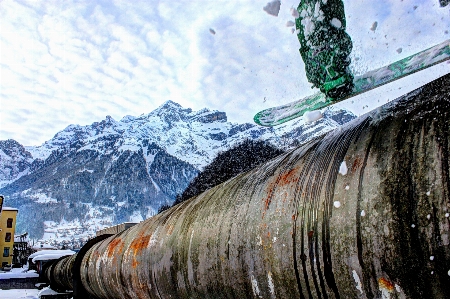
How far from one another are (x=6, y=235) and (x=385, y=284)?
2073 inches

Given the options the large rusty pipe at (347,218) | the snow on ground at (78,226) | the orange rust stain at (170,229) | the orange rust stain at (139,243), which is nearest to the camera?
the large rusty pipe at (347,218)

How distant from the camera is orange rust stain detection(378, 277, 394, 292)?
26.2 inches

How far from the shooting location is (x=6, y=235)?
43812 mm

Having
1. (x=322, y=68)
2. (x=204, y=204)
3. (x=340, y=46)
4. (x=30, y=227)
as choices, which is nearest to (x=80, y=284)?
(x=204, y=204)

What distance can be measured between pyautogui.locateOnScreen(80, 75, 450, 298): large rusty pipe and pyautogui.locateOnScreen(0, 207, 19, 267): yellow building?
50.7m

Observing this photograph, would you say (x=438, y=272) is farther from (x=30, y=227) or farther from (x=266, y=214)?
(x=30, y=227)


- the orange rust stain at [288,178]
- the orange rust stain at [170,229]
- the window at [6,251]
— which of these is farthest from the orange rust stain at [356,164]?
the window at [6,251]

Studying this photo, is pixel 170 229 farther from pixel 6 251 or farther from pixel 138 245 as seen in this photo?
pixel 6 251

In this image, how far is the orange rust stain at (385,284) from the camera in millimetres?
665

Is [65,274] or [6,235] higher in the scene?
[6,235]

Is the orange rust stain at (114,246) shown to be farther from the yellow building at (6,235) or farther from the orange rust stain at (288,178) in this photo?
the yellow building at (6,235)

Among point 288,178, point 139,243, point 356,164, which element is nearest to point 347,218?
point 356,164

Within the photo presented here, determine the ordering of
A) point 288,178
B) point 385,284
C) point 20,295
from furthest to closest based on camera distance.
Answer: point 20,295 < point 288,178 < point 385,284

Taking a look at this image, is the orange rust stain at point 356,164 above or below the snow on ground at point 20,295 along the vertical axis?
above
